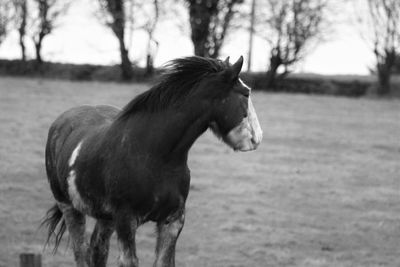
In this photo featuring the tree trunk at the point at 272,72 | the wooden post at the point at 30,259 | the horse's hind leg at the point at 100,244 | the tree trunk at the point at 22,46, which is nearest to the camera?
the wooden post at the point at 30,259

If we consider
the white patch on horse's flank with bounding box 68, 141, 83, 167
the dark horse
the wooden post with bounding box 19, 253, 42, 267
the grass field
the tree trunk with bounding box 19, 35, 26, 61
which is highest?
the dark horse

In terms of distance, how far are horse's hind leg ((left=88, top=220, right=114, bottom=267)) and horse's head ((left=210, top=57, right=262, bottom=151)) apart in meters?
2.15

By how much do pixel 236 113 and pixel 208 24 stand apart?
107 feet

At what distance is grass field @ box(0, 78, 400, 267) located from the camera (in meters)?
13.2

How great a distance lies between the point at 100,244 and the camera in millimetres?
8273

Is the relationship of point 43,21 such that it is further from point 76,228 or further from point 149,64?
point 76,228

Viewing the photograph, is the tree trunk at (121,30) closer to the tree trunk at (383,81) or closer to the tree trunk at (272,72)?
the tree trunk at (272,72)

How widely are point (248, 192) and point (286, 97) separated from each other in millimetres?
16227

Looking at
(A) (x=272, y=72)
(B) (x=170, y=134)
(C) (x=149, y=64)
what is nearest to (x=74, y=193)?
(B) (x=170, y=134)

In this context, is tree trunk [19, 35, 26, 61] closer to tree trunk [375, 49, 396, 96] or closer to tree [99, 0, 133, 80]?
tree [99, 0, 133, 80]

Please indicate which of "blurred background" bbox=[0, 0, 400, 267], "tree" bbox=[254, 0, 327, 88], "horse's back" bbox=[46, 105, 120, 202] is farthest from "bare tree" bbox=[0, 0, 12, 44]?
"horse's back" bbox=[46, 105, 120, 202]

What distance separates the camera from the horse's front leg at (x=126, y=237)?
6852 mm

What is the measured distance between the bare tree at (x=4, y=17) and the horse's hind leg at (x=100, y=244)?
31394 mm

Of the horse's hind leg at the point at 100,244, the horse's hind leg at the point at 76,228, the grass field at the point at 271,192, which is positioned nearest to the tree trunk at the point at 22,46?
the grass field at the point at 271,192
